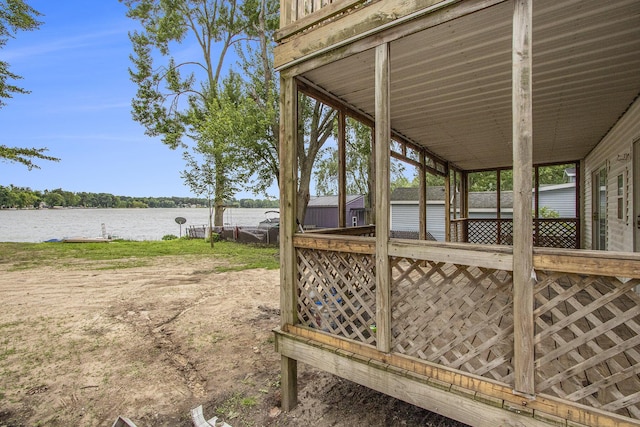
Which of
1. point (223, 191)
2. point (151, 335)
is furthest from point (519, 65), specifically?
→ point (223, 191)

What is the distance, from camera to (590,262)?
1.72 m

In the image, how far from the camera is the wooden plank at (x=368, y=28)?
85.0 inches

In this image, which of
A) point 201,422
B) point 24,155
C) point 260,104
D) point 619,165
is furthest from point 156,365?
point 24,155

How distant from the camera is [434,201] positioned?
1802cm

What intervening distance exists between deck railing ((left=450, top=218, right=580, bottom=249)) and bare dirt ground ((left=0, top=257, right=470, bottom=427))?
5.47 m

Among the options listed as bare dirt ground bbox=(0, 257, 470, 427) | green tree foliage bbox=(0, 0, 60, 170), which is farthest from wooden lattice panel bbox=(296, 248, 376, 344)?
green tree foliage bbox=(0, 0, 60, 170)

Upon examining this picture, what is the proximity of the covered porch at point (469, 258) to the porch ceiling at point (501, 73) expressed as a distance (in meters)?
0.02

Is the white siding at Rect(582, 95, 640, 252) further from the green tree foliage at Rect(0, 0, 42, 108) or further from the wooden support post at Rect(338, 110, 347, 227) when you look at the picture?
the green tree foliage at Rect(0, 0, 42, 108)

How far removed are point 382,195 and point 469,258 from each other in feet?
2.57

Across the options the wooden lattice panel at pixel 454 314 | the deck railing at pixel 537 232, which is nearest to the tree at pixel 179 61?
the deck railing at pixel 537 232

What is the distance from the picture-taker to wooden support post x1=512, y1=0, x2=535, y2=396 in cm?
183

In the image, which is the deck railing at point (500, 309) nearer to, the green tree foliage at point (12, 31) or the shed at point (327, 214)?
the green tree foliage at point (12, 31)

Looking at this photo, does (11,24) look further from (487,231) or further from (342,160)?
(487,231)

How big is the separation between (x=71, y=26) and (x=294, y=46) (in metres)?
23.8
